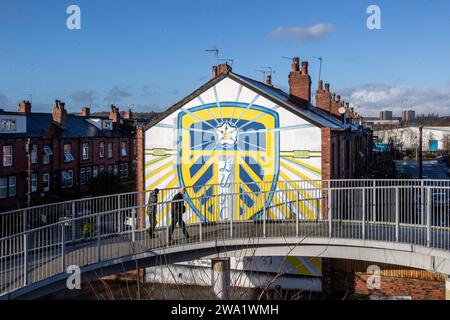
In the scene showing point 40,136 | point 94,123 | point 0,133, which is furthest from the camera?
point 94,123

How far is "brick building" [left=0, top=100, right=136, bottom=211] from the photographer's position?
31.6m

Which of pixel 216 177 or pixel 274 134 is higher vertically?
pixel 274 134

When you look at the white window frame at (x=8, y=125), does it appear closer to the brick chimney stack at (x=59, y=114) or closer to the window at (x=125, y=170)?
the brick chimney stack at (x=59, y=114)

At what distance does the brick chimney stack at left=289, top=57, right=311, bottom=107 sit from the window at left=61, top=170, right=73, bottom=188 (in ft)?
72.1

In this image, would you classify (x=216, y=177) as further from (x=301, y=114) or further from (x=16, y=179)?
(x=16, y=179)

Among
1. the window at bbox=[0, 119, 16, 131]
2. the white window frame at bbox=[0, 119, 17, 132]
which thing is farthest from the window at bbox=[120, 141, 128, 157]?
the window at bbox=[0, 119, 16, 131]

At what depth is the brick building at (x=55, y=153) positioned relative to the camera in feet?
104

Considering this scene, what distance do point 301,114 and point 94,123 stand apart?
2986 cm

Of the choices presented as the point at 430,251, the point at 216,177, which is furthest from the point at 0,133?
the point at 430,251

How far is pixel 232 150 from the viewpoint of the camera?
61.6ft

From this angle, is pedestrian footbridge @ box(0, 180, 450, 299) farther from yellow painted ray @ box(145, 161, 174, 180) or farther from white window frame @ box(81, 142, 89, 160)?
white window frame @ box(81, 142, 89, 160)
